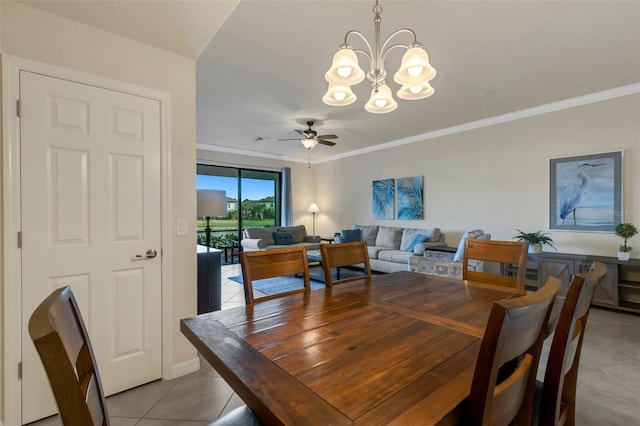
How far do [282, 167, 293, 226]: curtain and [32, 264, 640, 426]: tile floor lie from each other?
529 centimetres

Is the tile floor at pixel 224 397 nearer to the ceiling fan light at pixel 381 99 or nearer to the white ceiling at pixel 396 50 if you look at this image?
the ceiling fan light at pixel 381 99

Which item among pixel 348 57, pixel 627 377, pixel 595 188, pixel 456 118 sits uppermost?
A: pixel 456 118

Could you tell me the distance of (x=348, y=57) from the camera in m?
1.53

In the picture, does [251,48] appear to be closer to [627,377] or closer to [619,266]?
[627,377]

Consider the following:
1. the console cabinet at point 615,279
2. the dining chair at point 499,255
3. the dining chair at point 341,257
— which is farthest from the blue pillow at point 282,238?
the dining chair at point 499,255

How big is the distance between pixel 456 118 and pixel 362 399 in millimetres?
4794

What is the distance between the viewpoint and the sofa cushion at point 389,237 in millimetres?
5621

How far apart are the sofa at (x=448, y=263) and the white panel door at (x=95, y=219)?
Result: 3.18 metres

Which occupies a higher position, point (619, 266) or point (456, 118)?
point (456, 118)

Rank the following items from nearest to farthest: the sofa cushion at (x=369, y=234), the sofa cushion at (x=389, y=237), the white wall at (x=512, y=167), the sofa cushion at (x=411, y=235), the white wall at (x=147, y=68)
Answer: the white wall at (x=147, y=68), the white wall at (x=512, y=167), the sofa cushion at (x=411, y=235), the sofa cushion at (x=389, y=237), the sofa cushion at (x=369, y=234)

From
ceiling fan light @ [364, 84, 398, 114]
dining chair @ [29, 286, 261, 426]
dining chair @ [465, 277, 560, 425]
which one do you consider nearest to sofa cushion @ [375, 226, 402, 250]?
ceiling fan light @ [364, 84, 398, 114]

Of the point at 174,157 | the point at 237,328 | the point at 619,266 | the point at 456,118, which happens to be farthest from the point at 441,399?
the point at 456,118

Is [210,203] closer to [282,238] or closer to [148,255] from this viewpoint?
[148,255]

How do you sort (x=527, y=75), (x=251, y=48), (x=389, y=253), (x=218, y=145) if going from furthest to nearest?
(x=218, y=145) < (x=389, y=253) < (x=527, y=75) < (x=251, y=48)
